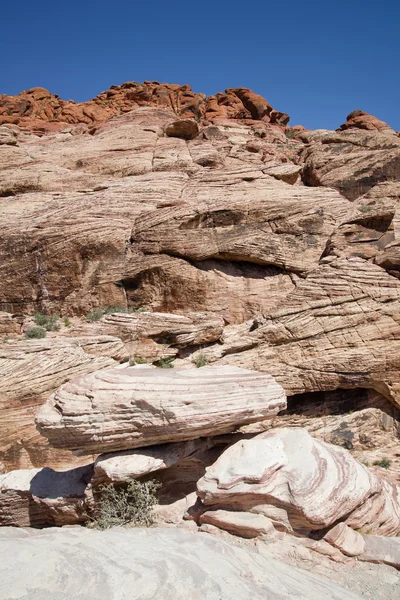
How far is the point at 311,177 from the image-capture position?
2202 centimetres

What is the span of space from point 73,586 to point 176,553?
1.64m

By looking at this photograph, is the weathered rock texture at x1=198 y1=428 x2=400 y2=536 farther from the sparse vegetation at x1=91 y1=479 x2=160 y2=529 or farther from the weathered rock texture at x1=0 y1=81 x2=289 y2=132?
the weathered rock texture at x1=0 y1=81 x2=289 y2=132

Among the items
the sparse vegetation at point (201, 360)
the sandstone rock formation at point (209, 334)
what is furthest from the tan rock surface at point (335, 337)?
the sparse vegetation at point (201, 360)

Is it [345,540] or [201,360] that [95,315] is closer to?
[201,360]

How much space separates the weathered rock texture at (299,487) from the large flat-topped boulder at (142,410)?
0.80 metres

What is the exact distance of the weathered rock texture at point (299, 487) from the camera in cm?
691

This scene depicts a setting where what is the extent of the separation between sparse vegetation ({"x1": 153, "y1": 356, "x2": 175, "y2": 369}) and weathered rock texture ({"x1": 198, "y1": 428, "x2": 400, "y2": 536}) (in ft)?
19.9

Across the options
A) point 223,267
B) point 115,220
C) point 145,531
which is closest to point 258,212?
point 223,267

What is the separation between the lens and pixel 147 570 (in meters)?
5.27

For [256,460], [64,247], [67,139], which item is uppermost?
[67,139]

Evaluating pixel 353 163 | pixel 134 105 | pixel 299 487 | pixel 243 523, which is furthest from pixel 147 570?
pixel 134 105

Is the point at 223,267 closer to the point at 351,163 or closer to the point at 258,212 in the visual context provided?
the point at 258,212

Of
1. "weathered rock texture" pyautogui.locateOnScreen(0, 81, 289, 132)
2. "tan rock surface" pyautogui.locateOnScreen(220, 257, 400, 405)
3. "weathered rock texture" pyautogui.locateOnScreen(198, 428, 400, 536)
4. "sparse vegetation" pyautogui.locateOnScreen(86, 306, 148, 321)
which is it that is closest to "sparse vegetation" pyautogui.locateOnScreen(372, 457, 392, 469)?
"tan rock surface" pyautogui.locateOnScreen(220, 257, 400, 405)

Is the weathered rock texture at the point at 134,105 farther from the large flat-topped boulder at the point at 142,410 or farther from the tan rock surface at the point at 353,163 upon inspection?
the large flat-topped boulder at the point at 142,410
